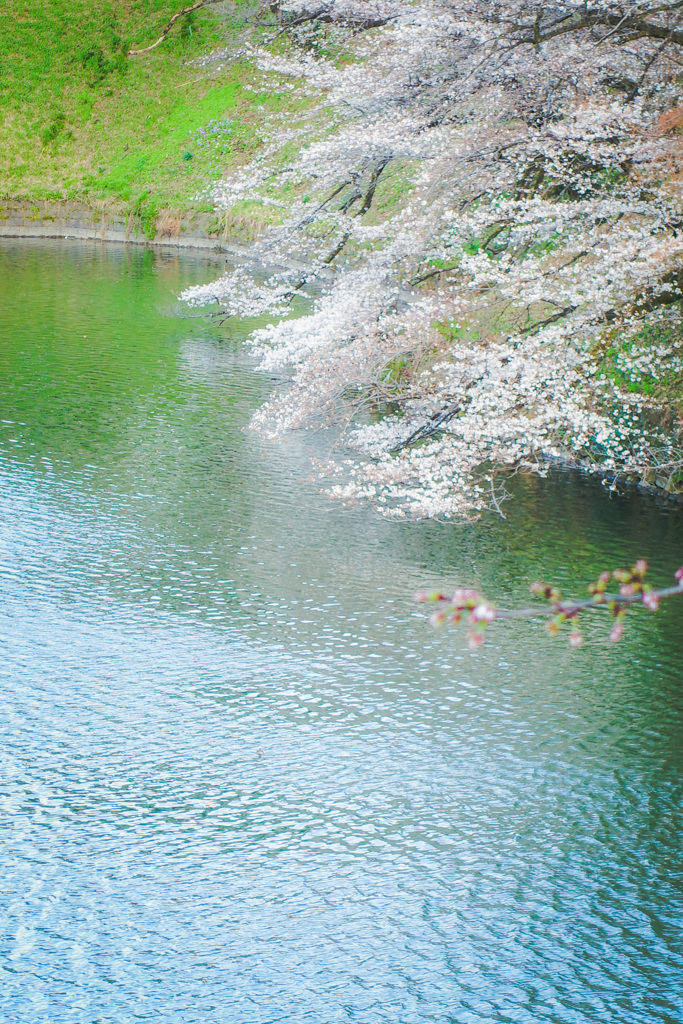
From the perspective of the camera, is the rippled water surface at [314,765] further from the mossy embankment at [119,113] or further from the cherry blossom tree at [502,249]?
the mossy embankment at [119,113]

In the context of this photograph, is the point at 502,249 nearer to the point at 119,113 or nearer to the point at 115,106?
the point at 119,113

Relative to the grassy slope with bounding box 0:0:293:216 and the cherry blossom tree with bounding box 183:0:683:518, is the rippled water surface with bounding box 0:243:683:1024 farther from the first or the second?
the grassy slope with bounding box 0:0:293:216

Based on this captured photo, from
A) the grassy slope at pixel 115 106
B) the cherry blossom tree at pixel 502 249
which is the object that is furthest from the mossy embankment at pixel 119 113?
the cherry blossom tree at pixel 502 249

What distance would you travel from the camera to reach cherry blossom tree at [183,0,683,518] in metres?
7.91

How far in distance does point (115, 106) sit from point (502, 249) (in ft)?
72.9

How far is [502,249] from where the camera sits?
9203mm

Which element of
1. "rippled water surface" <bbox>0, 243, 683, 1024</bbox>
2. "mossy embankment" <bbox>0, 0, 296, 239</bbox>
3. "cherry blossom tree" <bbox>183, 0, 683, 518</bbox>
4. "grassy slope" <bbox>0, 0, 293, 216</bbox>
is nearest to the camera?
"rippled water surface" <bbox>0, 243, 683, 1024</bbox>

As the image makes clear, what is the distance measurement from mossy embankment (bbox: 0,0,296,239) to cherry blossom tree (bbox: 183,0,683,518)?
1420cm

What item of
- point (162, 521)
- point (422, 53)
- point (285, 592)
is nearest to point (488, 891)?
point (285, 592)

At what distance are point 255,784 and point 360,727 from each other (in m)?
0.76

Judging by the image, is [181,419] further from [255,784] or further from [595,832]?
[595,832]

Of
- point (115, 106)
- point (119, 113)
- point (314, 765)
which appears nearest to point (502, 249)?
point (314, 765)

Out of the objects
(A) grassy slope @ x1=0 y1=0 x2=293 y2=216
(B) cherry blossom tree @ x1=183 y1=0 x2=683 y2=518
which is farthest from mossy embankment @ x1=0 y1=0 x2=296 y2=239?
(B) cherry blossom tree @ x1=183 y1=0 x2=683 y2=518

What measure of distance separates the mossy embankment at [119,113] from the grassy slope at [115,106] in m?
0.03
